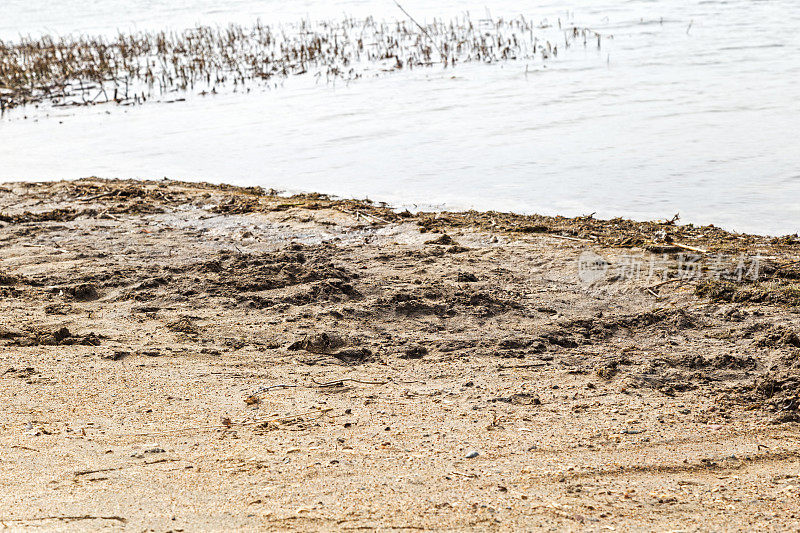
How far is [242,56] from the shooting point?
1981cm

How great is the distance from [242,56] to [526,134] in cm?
1147

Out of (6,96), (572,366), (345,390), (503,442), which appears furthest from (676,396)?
(6,96)

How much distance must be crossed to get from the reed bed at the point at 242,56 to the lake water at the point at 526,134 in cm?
94

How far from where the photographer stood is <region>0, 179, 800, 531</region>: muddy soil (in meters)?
2.85

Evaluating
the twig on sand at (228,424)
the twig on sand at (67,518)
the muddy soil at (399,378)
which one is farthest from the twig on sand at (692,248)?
the twig on sand at (67,518)

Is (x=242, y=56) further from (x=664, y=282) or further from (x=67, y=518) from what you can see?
(x=67, y=518)

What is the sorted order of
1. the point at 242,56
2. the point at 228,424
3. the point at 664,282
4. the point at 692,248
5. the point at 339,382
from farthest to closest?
1. the point at 242,56
2. the point at 692,248
3. the point at 664,282
4. the point at 339,382
5. the point at 228,424

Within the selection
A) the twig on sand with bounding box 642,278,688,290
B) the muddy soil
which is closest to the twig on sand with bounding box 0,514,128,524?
the muddy soil

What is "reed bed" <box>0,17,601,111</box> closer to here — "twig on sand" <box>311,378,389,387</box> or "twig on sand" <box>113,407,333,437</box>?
"twig on sand" <box>311,378,389,387</box>

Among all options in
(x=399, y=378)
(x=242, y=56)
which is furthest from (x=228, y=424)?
(x=242, y=56)

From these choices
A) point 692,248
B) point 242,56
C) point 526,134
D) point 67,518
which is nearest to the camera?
point 67,518

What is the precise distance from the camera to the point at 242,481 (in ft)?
9.89

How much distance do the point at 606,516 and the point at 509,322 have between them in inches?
89.9

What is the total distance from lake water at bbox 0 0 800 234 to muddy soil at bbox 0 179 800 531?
1.21 metres
